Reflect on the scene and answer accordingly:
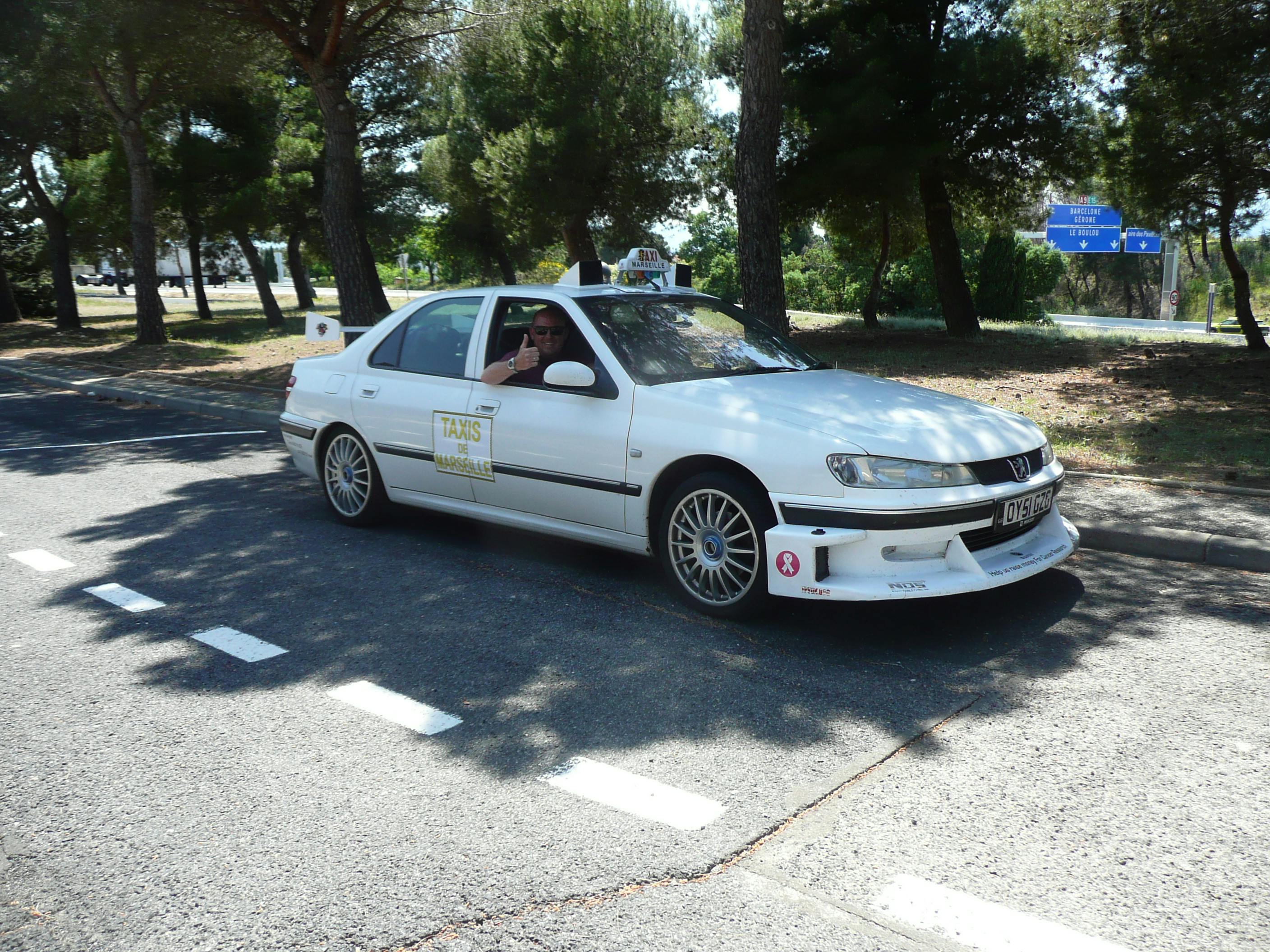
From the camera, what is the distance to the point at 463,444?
6.06m

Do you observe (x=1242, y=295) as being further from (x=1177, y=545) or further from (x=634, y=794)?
(x=634, y=794)

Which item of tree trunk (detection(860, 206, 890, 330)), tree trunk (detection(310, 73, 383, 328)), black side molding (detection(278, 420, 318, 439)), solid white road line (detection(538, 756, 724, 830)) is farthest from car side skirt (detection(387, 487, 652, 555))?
tree trunk (detection(860, 206, 890, 330))

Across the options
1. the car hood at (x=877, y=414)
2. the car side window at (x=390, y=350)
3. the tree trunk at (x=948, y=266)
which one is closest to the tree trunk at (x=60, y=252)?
the tree trunk at (x=948, y=266)

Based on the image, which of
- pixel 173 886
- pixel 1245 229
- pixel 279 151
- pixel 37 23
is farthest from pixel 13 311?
pixel 173 886

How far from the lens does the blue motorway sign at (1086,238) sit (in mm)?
32281

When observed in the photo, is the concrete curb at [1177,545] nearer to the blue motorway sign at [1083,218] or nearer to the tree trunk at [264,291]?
the tree trunk at [264,291]

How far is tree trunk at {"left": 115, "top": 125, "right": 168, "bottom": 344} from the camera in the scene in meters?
21.9

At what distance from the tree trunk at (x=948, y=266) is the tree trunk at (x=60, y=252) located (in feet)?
71.0

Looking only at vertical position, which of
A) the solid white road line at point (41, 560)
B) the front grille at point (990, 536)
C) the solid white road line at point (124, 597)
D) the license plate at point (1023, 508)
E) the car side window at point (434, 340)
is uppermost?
the car side window at point (434, 340)

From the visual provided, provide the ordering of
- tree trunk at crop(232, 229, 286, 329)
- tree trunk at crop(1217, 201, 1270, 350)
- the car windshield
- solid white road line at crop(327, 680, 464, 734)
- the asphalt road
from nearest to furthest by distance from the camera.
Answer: the asphalt road
solid white road line at crop(327, 680, 464, 734)
the car windshield
tree trunk at crop(1217, 201, 1270, 350)
tree trunk at crop(232, 229, 286, 329)

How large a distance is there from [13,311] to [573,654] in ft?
111

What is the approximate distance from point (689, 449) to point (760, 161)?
6952 millimetres

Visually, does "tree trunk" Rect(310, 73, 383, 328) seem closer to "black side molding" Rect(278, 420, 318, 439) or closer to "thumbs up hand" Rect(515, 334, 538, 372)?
"black side molding" Rect(278, 420, 318, 439)

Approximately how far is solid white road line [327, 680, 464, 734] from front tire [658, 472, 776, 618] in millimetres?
1468
